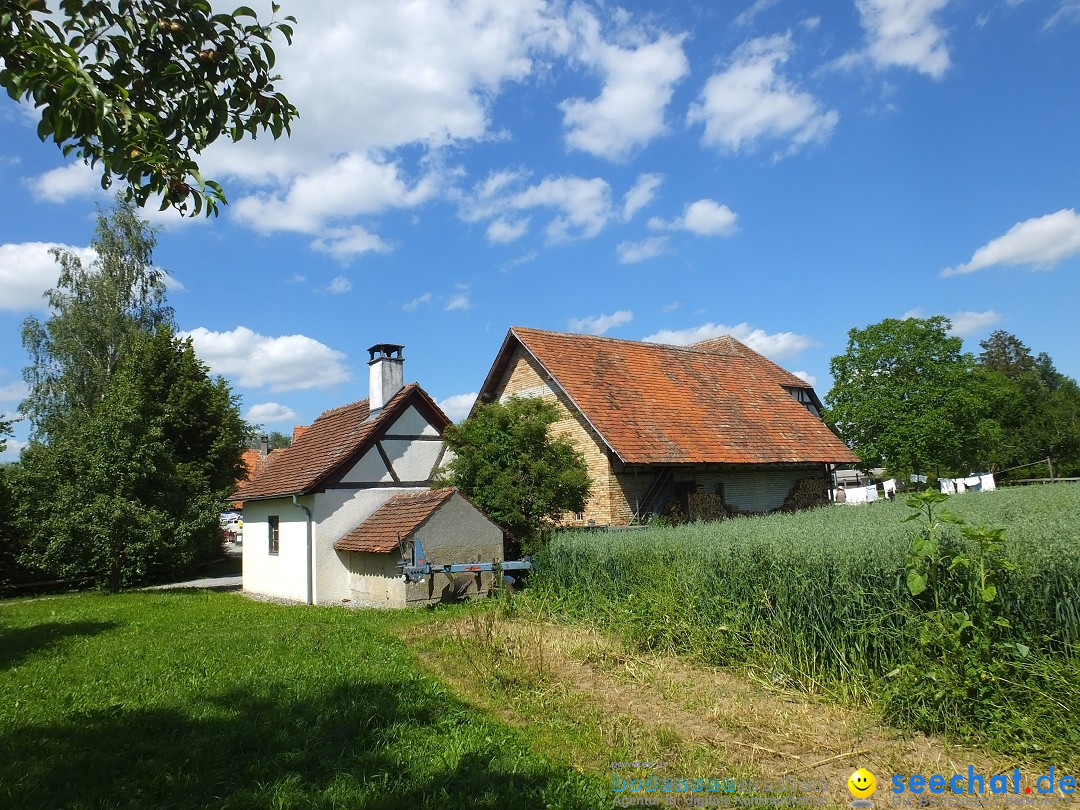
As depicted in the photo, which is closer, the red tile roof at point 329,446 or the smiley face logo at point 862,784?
the smiley face logo at point 862,784

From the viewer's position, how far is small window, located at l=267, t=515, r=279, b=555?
766 inches

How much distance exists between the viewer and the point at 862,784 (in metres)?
4.79

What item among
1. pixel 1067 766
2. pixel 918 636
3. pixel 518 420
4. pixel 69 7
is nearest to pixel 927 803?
pixel 1067 766

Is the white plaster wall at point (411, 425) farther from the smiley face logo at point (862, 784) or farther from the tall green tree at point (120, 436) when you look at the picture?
the smiley face logo at point (862, 784)

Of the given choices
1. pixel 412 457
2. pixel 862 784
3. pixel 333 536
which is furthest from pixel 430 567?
pixel 862 784

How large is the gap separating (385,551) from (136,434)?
12141mm

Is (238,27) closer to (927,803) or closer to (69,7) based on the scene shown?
(69,7)

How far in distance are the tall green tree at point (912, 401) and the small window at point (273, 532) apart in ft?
81.3

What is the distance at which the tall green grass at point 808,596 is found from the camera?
5309mm

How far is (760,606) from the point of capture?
766cm

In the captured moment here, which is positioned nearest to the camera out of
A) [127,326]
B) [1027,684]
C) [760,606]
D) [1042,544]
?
[1027,684]

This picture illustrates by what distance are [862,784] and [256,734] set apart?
16.3ft

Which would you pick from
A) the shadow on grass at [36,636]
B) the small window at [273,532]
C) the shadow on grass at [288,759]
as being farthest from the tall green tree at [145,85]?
the small window at [273,532]

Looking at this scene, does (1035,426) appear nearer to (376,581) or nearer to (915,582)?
(376,581)
